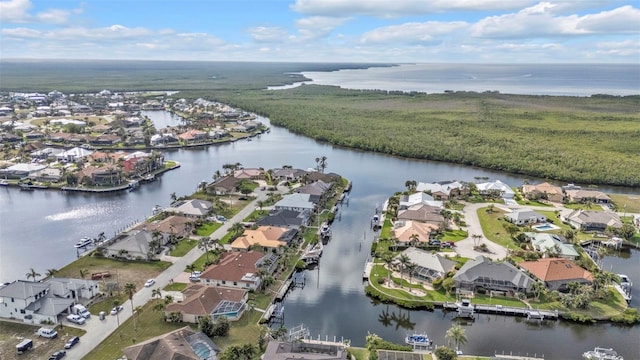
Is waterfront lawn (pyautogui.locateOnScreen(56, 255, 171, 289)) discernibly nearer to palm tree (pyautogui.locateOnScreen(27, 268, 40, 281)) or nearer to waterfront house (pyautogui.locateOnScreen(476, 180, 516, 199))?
palm tree (pyautogui.locateOnScreen(27, 268, 40, 281))

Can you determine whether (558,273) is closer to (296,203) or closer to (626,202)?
(296,203)

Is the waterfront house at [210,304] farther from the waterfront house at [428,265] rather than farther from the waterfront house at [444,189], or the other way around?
the waterfront house at [444,189]

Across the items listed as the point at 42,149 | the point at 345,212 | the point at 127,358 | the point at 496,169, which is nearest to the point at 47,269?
the point at 127,358

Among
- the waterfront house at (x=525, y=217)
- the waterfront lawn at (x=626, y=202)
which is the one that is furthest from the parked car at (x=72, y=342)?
the waterfront lawn at (x=626, y=202)

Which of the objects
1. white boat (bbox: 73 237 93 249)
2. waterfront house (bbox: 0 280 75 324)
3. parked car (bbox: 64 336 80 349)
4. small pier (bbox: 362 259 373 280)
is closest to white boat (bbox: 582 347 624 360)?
small pier (bbox: 362 259 373 280)

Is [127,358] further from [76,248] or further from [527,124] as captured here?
[527,124]

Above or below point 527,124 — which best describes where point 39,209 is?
below
